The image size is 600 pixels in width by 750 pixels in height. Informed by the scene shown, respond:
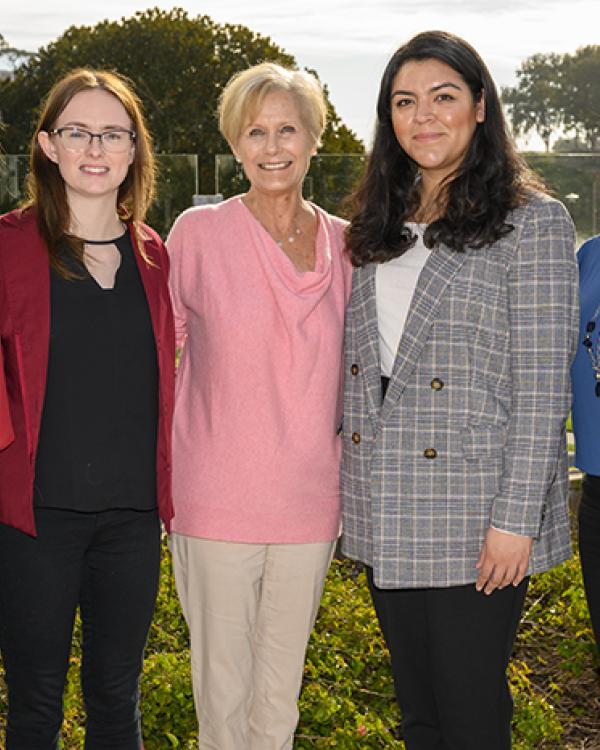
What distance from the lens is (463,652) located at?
115 inches

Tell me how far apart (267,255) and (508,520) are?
1.01 meters

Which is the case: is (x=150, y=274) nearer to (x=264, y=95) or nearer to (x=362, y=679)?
(x=264, y=95)

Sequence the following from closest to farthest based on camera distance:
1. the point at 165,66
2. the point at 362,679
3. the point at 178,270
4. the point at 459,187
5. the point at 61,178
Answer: the point at 459,187
the point at 61,178
the point at 178,270
the point at 362,679
the point at 165,66

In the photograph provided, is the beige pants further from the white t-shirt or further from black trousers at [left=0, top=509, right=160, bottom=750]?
the white t-shirt

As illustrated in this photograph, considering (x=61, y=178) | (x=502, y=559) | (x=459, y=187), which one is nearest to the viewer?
(x=502, y=559)

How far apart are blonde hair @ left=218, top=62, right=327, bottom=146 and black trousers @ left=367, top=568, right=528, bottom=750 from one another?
136 centimetres

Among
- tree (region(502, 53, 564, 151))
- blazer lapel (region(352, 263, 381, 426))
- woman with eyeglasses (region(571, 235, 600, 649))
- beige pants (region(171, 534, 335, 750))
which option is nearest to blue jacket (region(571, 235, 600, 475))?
woman with eyeglasses (region(571, 235, 600, 649))

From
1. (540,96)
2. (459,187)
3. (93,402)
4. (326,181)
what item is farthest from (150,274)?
(540,96)

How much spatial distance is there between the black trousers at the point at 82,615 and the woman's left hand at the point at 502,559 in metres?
0.86

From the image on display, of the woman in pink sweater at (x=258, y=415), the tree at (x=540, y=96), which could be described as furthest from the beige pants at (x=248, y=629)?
the tree at (x=540, y=96)

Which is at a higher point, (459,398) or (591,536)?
(459,398)

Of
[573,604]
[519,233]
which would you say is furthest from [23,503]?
[573,604]

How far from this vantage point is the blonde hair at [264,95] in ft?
10.9

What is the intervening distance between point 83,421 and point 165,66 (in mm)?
24970
